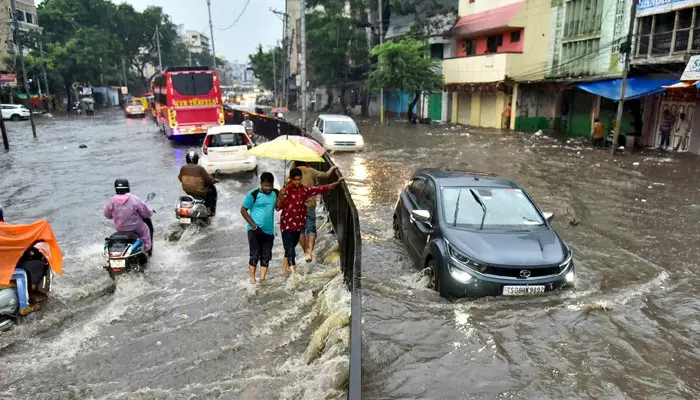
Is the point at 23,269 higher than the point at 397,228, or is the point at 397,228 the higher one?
the point at 23,269

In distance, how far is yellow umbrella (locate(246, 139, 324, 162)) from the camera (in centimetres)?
794

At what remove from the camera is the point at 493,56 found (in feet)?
101

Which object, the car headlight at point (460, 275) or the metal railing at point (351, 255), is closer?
the metal railing at point (351, 255)

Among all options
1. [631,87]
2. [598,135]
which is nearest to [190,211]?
[598,135]

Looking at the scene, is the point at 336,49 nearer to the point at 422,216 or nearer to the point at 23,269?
the point at 422,216

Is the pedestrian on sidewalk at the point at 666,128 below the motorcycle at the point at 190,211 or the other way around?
the other way around

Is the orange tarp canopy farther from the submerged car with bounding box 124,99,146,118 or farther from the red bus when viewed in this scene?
the submerged car with bounding box 124,99,146,118

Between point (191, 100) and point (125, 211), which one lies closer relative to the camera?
point (125, 211)

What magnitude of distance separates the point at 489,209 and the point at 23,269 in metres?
5.96

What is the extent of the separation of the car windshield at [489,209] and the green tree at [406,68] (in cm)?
2724

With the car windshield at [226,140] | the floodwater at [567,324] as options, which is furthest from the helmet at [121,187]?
the car windshield at [226,140]

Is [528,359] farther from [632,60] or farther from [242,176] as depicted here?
[632,60]

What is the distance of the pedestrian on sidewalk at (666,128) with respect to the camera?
21.0 m

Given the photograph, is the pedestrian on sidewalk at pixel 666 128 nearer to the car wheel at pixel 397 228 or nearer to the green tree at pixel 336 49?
the car wheel at pixel 397 228
